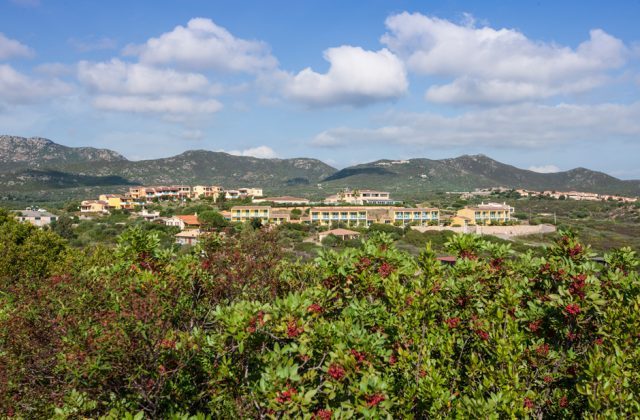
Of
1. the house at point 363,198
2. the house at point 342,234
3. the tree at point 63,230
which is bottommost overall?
the house at point 342,234

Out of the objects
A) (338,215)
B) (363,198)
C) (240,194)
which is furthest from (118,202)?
(363,198)

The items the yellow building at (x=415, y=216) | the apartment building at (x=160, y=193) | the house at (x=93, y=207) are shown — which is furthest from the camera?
the apartment building at (x=160, y=193)

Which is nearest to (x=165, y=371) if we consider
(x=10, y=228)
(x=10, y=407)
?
(x=10, y=407)

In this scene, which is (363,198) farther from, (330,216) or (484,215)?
(484,215)

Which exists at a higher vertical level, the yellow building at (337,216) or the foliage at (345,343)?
the foliage at (345,343)

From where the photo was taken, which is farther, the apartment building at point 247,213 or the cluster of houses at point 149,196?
the cluster of houses at point 149,196

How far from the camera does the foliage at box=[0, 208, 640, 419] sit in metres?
5.07

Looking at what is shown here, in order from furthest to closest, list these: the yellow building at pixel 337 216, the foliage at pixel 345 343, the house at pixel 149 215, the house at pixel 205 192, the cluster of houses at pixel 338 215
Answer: the house at pixel 205 192, the yellow building at pixel 337 216, the house at pixel 149 215, the cluster of houses at pixel 338 215, the foliage at pixel 345 343

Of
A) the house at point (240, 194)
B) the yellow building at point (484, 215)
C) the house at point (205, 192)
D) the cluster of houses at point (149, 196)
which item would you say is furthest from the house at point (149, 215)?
the yellow building at point (484, 215)

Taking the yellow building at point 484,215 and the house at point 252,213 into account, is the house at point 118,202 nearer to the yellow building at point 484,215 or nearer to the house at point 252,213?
the house at point 252,213

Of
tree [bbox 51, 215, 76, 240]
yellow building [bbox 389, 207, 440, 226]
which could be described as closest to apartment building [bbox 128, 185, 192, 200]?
tree [bbox 51, 215, 76, 240]

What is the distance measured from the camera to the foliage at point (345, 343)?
5.07m

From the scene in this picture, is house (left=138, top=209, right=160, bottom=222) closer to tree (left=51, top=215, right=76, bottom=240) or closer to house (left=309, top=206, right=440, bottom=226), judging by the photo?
tree (left=51, top=215, right=76, bottom=240)

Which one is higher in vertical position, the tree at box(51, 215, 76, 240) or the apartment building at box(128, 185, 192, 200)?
the apartment building at box(128, 185, 192, 200)
